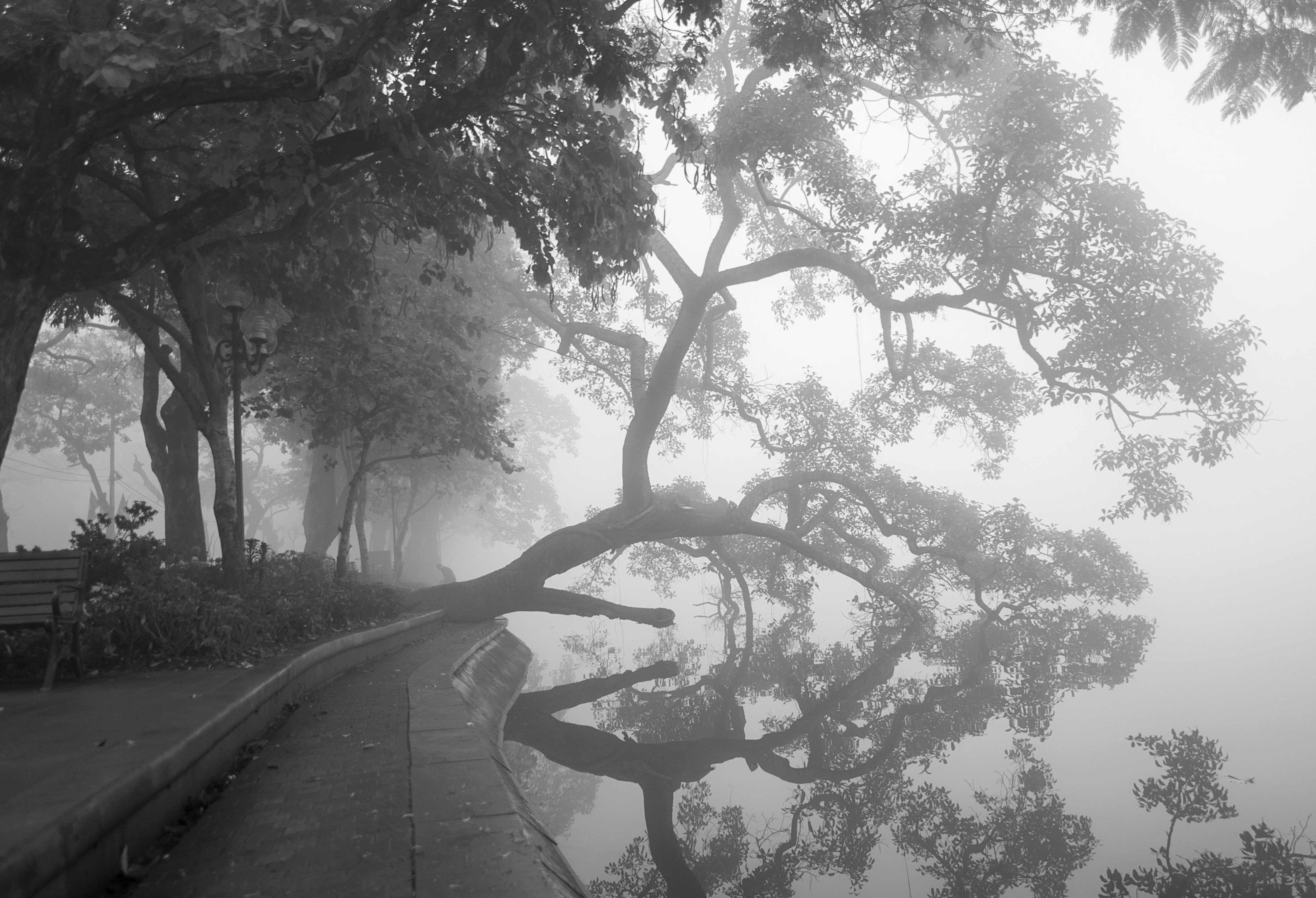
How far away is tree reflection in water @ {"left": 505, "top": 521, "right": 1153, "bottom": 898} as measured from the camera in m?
4.53

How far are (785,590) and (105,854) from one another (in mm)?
17418

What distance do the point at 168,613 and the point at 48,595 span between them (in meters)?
0.98

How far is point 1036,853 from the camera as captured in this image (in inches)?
178

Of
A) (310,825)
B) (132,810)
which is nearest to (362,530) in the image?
(310,825)

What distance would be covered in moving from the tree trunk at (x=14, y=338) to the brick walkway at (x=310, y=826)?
3.79 m

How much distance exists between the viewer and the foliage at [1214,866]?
154 inches

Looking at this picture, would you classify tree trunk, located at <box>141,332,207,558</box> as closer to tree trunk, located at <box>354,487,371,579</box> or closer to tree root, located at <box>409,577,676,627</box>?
tree trunk, located at <box>354,487,371,579</box>

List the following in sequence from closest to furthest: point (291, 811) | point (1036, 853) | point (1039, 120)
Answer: point (291, 811)
point (1036, 853)
point (1039, 120)

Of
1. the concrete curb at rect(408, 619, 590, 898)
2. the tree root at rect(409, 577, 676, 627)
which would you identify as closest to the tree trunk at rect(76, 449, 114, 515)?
the tree root at rect(409, 577, 676, 627)

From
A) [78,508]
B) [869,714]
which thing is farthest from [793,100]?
[78,508]

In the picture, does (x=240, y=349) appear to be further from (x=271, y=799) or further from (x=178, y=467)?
(x=271, y=799)

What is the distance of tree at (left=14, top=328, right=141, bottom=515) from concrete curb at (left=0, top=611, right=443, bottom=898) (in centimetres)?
3086

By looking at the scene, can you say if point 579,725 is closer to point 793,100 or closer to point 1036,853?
point 1036,853

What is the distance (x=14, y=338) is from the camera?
6.51m
